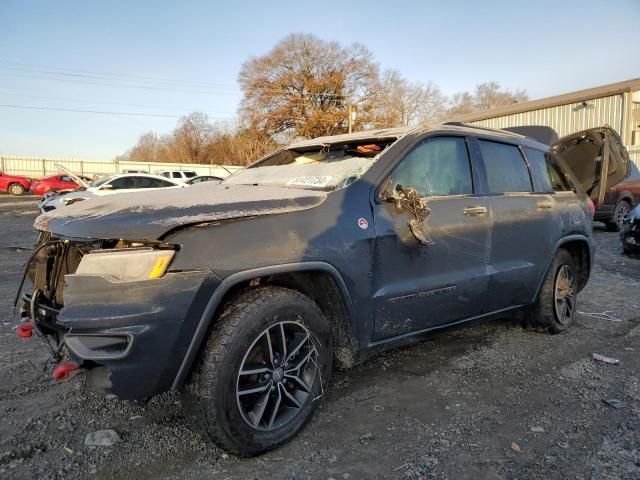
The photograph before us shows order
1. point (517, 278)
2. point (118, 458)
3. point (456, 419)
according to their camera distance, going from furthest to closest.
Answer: point (517, 278)
point (456, 419)
point (118, 458)

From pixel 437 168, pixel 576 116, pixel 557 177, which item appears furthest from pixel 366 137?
pixel 576 116

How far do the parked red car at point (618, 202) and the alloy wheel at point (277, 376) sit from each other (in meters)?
11.9

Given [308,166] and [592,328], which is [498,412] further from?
[592,328]

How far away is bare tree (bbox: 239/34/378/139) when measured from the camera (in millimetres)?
39156

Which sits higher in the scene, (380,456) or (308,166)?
(308,166)

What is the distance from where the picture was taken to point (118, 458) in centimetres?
248

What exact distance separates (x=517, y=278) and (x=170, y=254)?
9.44 feet

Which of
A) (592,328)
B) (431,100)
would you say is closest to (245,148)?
(431,100)

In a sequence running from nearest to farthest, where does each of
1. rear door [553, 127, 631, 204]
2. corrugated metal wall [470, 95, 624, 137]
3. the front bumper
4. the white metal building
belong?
the front bumper, rear door [553, 127, 631, 204], the white metal building, corrugated metal wall [470, 95, 624, 137]

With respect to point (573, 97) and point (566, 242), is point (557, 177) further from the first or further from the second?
point (573, 97)

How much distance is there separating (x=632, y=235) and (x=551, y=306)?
5.65m

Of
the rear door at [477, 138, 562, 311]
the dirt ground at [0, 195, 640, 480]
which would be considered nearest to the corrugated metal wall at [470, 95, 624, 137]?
the rear door at [477, 138, 562, 311]

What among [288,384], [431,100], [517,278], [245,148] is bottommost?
Result: [288,384]

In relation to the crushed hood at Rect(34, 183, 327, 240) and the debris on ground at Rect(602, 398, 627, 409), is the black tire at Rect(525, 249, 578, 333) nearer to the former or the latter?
the debris on ground at Rect(602, 398, 627, 409)
